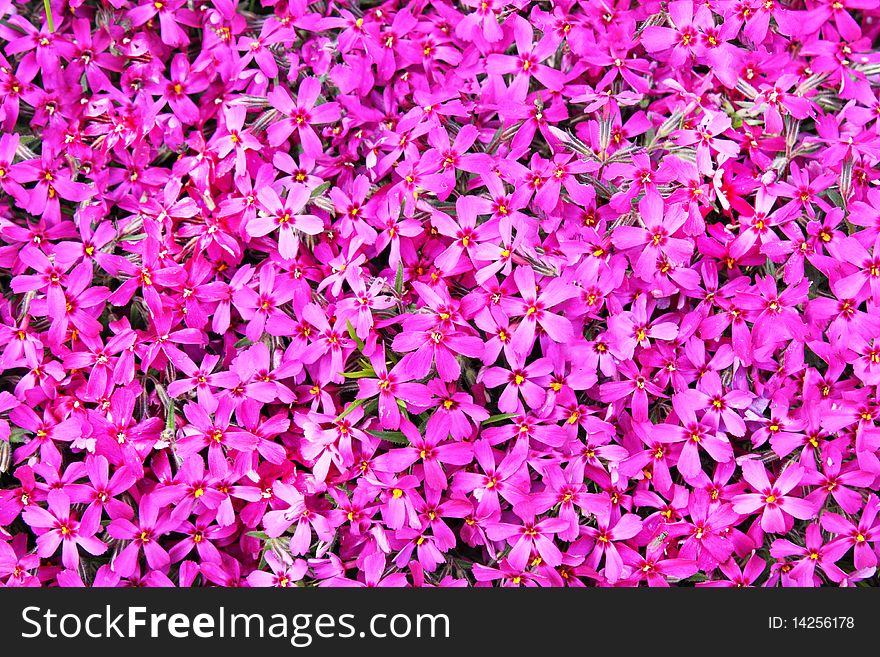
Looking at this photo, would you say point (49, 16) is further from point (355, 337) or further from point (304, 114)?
point (355, 337)

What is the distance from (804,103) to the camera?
143 centimetres

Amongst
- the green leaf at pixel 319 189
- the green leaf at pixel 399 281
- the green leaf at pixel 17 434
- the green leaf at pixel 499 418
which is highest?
the green leaf at pixel 319 189

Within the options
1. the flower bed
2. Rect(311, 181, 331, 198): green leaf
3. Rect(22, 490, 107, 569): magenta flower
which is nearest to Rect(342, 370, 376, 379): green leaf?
the flower bed

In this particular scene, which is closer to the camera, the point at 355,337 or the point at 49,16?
the point at 355,337

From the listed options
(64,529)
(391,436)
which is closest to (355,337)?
(391,436)

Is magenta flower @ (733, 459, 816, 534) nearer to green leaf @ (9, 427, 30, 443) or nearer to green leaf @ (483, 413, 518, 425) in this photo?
green leaf @ (483, 413, 518, 425)

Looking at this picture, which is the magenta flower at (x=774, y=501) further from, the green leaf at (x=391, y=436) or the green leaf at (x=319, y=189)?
the green leaf at (x=319, y=189)

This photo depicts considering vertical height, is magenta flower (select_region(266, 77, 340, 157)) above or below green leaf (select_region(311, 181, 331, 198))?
above

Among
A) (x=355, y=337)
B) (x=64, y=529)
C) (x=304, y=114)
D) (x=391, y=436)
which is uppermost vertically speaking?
(x=304, y=114)

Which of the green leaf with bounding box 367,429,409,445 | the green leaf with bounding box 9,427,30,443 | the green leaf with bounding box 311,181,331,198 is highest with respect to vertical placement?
the green leaf with bounding box 311,181,331,198

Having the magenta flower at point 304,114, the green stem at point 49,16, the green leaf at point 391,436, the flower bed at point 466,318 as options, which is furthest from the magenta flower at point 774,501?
the green stem at point 49,16
